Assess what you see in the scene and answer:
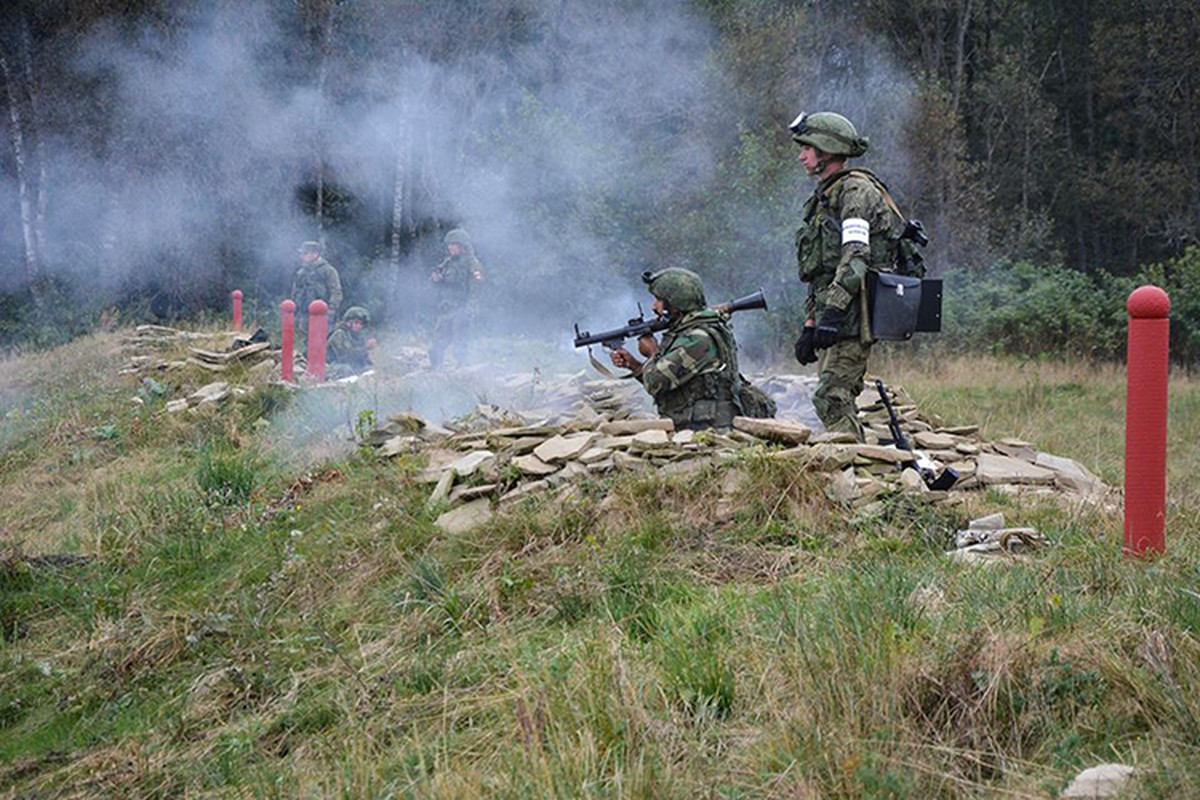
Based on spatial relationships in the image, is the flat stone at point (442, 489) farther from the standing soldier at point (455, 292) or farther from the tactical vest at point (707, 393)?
the standing soldier at point (455, 292)

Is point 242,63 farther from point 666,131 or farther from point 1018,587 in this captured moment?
point 1018,587

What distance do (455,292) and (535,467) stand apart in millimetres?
7585

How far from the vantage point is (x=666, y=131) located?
16641mm

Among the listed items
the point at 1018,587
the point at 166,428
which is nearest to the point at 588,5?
the point at 166,428

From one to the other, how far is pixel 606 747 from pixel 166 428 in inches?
280

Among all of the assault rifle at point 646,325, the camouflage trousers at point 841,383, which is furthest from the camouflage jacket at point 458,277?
the camouflage trousers at point 841,383

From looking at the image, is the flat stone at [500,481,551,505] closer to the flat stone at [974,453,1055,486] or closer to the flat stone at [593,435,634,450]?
the flat stone at [593,435,634,450]

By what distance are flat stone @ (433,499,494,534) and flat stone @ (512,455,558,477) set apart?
276mm

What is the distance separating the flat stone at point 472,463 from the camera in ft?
19.4

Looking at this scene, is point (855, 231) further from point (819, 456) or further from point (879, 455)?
point (819, 456)

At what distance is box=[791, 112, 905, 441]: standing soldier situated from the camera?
610cm

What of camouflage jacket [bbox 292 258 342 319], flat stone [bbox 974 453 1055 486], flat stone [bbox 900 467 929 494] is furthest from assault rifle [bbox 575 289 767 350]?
camouflage jacket [bbox 292 258 342 319]

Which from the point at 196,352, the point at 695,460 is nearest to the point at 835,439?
the point at 695,460

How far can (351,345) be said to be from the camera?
45.2ft
